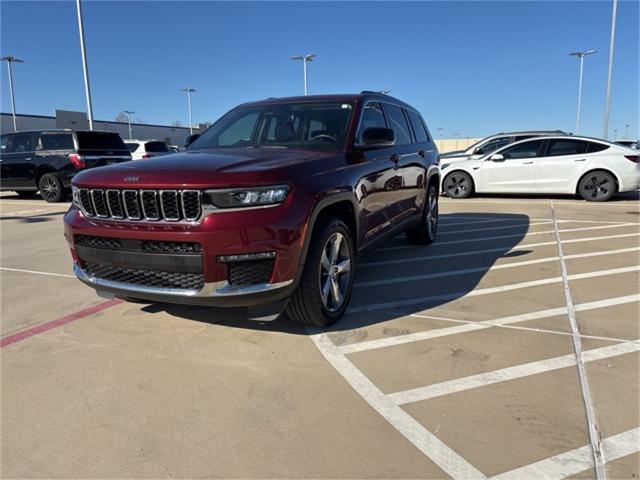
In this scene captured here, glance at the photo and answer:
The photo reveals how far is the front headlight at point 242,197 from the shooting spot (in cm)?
288

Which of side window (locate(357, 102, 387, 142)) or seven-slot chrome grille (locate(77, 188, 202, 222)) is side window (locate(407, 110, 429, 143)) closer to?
side window (locate(357, 102, 387, 142))

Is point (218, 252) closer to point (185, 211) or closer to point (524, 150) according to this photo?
point (185, 211)

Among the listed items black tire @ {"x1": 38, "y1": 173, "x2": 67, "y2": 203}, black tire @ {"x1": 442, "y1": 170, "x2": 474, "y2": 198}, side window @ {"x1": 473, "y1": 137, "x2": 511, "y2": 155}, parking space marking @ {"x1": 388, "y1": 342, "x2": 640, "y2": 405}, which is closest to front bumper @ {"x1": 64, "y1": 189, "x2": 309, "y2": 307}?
parking space marking @ {"x1": 388, "y1": 342, "x2": 640, "y2": 405}

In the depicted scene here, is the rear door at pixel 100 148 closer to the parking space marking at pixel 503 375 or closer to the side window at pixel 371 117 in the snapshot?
the side window at pixel 371 117

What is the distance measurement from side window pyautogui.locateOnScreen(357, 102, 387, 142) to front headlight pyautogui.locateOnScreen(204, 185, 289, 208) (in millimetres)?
1521

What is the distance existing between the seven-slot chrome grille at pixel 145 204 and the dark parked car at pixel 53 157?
32.4 ft

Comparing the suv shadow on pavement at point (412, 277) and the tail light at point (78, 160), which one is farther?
the tail light at point (78, 160)

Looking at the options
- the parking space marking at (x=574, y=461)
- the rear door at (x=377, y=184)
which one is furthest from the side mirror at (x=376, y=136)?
the parking space marking at (x=574, y=461)

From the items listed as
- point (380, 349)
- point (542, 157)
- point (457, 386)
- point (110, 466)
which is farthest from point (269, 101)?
point (542, 157)

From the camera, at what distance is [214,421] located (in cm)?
251

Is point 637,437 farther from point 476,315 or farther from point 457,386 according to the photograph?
point 476,315

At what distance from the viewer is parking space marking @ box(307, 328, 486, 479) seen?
2139 mm

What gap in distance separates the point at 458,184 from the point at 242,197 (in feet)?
34.5

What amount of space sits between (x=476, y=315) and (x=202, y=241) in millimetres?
2346
